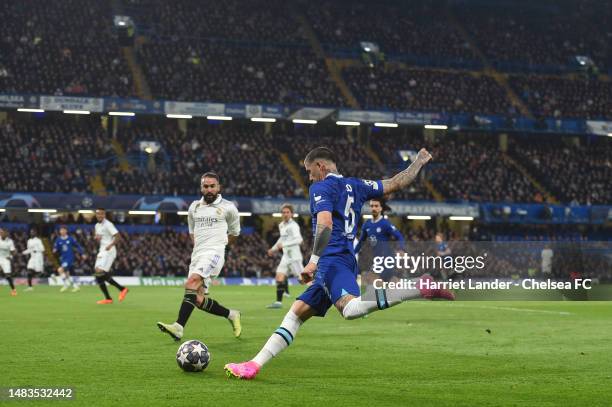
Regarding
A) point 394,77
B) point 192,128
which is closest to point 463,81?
point 394,77

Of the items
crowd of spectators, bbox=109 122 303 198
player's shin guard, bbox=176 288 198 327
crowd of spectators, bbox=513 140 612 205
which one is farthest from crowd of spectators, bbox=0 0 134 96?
player's shin guard, bbox=176 288 198 327

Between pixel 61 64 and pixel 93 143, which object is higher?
pixel 61 64

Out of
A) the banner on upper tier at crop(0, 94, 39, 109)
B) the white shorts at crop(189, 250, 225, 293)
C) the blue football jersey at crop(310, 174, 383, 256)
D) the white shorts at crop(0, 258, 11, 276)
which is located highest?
the blue football jersey at crop(310, 174, 383, 256)

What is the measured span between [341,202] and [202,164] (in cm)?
4661

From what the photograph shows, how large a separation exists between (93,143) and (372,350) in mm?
44027

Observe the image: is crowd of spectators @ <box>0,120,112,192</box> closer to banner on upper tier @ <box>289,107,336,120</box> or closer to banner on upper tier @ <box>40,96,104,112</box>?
banner on upper tier @ <box>40,96,104,112</box>

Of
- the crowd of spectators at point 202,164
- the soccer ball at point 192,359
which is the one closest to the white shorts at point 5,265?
the crowd of spectators at point 202,164

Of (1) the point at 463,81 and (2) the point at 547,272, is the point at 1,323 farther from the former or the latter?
(1) the point at 463,81

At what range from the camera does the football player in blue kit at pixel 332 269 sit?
363 inches

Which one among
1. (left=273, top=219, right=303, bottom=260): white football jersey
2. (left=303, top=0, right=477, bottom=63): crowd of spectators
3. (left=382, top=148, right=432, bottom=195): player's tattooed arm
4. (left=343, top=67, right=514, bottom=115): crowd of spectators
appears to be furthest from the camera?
(left=303, top=0, right=477, bottom=63): crowd of spectators

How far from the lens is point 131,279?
46062 millimetres

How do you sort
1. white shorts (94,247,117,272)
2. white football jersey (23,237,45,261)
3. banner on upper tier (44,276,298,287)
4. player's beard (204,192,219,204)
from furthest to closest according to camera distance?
banner on upper tier (44,276,298,287), white football jersey (23,237,45,261), white shorts (94,247,117,272), player's beard (204,192,219,204)

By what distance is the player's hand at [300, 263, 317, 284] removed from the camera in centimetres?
883

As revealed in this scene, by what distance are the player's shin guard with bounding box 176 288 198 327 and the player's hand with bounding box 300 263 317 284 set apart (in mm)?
5104
